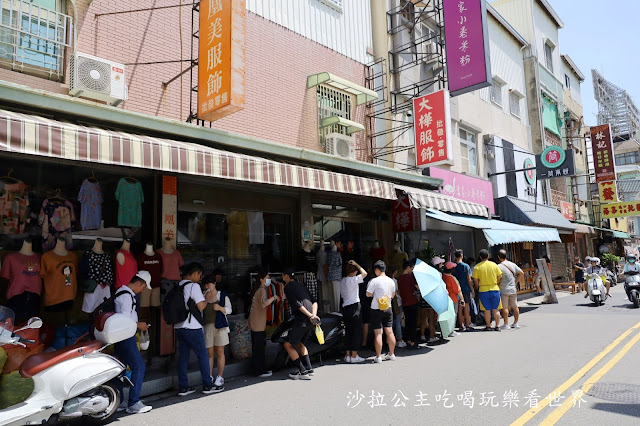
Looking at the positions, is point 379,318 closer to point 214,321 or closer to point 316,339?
point 316,339

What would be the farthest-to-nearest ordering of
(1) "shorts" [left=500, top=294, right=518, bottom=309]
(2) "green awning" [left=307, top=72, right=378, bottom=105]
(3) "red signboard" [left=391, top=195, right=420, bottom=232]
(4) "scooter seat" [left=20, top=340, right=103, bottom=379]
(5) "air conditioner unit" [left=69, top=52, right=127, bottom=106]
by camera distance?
1. (3) "red signboard" [left=391, top=195, right=420, bottom=232]
2. (2) "green awning" [left=307, top=72, right=378, bottom=105]
3. (1) "shorts" [left=500, top=294, right=518, bottom=309]
4. (5) "air conditioner unit" [left=69, top=52, right=127, bottom=106]
5. (4) "scooter seat" [left=20, top=340, right=103, bottom=379]

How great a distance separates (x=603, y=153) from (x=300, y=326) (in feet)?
93.3

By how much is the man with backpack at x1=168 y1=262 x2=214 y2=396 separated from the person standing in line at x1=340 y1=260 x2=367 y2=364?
8.72 feet

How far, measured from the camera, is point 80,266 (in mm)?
6621

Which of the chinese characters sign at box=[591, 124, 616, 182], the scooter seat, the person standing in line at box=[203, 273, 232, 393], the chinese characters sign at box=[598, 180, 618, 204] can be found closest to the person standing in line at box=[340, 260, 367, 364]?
the person standing in line at box=[203, 273, 232, 393]

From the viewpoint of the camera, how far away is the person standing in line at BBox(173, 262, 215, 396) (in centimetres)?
610

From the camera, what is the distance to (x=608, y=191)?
29234 mm

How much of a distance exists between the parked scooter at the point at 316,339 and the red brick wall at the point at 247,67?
15.5 feet

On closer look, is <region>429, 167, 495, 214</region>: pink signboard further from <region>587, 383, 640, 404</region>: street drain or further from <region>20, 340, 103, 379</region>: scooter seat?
<region>20, 340, 103, 379</region>: scooter seat

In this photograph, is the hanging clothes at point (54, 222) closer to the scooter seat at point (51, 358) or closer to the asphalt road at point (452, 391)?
the scooter seat at point (51, 358)

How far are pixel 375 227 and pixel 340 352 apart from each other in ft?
17.4

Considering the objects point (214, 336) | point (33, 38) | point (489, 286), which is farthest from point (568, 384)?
point (33, 38)

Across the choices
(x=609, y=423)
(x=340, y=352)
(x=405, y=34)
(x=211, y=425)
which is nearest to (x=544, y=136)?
(x=405, y=34)

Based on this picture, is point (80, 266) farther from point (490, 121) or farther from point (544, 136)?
point (544, 136)
